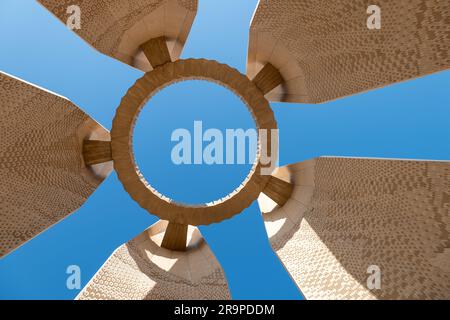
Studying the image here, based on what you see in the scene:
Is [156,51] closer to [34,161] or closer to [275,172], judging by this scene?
[34,161]

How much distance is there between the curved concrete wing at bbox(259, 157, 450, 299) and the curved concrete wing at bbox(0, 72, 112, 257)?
419cm

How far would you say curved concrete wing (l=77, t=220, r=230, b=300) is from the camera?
→ 6297 millimetres

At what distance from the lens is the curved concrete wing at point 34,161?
6.35 meters

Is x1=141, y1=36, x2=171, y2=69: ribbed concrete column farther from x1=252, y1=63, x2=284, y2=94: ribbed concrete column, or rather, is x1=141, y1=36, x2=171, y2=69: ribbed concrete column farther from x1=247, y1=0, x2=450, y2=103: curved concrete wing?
x1=252, y1=63, x2=284, y2=94: ribbed concrete column

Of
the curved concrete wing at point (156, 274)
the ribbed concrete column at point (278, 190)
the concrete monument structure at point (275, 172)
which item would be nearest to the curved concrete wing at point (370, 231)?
the concrete monument structure at point (275, 172)

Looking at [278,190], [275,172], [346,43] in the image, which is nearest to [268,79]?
[346,43]

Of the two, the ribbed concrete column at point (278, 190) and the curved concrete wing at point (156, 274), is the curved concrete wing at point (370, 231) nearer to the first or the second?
the ribbed concrete column at point (278, 190)

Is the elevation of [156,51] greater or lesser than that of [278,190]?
greater

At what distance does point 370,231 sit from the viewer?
650 centimetres

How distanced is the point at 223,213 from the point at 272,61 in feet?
10.9

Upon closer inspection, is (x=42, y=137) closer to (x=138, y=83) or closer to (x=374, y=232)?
(x=138, y=83)

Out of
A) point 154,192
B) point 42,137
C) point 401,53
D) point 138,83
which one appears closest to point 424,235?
point 401,53

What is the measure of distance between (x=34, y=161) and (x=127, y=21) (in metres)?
3.08

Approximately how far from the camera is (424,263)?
19.0ft
